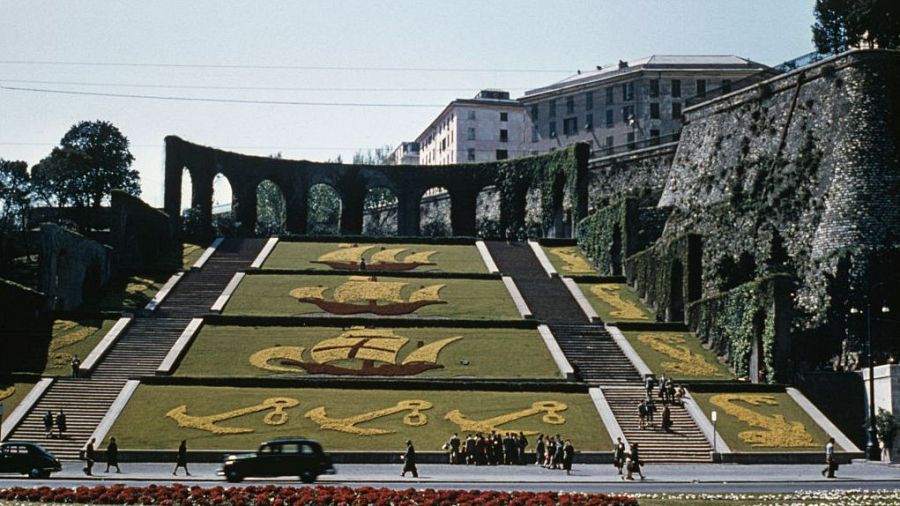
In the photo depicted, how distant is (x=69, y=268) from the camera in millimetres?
67750

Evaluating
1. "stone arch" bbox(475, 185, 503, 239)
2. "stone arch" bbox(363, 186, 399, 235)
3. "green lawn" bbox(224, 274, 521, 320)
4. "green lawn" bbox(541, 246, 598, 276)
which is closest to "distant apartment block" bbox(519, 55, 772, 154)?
"stone arch" bbox(475, 185, 503, 239)

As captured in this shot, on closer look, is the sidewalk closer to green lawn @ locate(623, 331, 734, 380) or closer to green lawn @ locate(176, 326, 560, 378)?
green lawn @ locate(176, 326, 560, 378)

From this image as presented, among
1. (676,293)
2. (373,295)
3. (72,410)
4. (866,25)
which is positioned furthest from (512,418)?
(866,25)

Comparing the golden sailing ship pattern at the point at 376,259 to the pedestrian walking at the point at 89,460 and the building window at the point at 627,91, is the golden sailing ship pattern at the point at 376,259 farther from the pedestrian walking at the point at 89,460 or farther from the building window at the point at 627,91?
the building window at the point at 627,91

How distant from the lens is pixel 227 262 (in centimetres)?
7944

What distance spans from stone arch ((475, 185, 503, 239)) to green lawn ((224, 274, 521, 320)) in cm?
2811

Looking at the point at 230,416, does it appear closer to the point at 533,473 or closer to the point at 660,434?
the point at 533,473

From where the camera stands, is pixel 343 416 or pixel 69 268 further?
pixel 69 268

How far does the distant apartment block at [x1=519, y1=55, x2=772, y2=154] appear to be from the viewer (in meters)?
116

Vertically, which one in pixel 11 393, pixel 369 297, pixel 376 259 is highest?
pixel 376 259

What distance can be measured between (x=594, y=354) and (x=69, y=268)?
32.1 m

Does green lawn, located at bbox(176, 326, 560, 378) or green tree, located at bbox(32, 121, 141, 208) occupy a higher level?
green tree, located at bbox(32, 121, 141, 208)

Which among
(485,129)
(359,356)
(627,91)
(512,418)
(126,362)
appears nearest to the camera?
(512,418)

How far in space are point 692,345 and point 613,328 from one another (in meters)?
4.70
